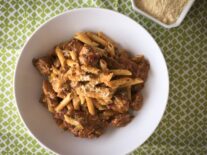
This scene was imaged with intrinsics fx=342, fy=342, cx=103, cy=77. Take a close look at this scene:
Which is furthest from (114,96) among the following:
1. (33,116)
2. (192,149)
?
(192,149)

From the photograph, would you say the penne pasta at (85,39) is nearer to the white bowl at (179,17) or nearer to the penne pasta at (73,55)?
the penne pasta at (73,55)

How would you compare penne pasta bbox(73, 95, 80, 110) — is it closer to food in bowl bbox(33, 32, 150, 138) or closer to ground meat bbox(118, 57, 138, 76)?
food in bowl bbox(33, 32, 150, 138)

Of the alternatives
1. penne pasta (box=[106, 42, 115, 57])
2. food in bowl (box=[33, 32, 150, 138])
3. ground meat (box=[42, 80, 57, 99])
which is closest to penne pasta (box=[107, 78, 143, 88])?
food in bowl (box=[33, 32, 150, 138])

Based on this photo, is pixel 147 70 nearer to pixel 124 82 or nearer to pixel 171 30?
pixel 124 82

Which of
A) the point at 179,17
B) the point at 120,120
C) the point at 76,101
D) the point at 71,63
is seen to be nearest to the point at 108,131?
the point at 120,120

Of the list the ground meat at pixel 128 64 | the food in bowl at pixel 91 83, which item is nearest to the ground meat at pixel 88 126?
the food in bowl at pixel 91 83
